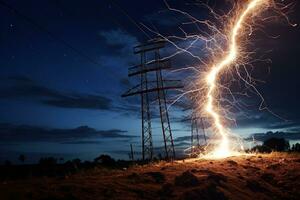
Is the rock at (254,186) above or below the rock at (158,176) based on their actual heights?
below

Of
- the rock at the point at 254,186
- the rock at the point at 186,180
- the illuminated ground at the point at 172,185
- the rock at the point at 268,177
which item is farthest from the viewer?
the rock at the point at 268,177

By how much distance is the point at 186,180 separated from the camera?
17.5 meters

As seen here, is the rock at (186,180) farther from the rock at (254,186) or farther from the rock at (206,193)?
the rock at (254,186)

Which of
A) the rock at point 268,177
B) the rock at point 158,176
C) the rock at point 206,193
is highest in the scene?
the rock at point 158,176

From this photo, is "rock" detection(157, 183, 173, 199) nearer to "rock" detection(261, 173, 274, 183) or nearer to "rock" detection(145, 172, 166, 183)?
"rock" detection(145, 172, 166, 183)

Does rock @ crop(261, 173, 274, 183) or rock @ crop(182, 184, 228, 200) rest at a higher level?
rock @ crop(261, 173, 274, 183)

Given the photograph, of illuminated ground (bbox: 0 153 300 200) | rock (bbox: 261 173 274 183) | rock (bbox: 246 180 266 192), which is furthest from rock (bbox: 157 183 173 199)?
rock (bbox: 261 173 274 183)

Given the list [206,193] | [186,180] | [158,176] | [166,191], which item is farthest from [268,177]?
[166,191]

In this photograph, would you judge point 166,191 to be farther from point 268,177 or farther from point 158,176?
point 268,177

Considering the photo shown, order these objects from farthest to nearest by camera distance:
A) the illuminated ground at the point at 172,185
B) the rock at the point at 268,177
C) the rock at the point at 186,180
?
the rock at the point at 268,177 → the rock at the point at 186,180 → the illuminated ground at the point at 172,185

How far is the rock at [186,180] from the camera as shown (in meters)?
17.2

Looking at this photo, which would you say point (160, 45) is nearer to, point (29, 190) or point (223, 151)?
point (223, 151)

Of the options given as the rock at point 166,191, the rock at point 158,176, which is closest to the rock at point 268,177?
the rock at point 158,176

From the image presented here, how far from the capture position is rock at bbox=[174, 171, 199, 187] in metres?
17.2
